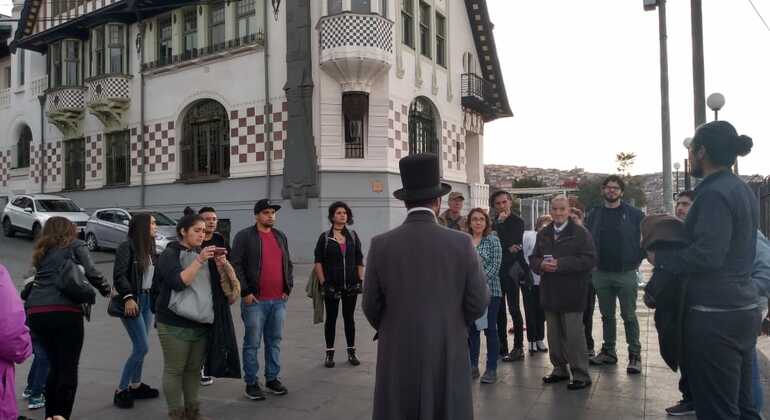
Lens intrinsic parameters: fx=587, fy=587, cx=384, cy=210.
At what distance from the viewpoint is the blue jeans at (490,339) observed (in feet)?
20.0

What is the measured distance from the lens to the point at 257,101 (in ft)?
62.6

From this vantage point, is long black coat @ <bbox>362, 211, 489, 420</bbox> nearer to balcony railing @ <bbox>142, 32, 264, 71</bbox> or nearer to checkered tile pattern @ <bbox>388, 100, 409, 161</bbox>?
checkered tile pattern @ <bbox>388, 100, 409, 161</bbox>

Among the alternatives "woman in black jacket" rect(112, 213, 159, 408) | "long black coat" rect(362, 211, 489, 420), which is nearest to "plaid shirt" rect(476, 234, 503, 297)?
"long black coat" rect(362, 211, 489, 420)

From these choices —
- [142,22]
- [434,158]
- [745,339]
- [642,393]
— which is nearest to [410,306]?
[434,158]

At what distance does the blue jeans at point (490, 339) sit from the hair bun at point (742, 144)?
2884mm

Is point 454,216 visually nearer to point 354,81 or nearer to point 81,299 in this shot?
point 81,299

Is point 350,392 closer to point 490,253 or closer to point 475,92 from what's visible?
point 490,253

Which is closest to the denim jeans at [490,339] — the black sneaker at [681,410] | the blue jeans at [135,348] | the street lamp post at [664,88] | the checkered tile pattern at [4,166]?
the black sneaker at [681,410]

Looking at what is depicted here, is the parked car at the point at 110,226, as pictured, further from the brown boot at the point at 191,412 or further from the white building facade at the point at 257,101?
the brown boot at the point at 191,412

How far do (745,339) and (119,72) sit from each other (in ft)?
77.1

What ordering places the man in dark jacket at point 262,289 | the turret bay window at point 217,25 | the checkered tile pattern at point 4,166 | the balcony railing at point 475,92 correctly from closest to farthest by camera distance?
the man in dark jacket at point 262,289
the turret bay window at point 217,25
the balcony railing at point 475,92
the checkered tile pattern at point 4,166

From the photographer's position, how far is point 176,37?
2117 cm

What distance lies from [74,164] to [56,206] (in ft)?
13.5

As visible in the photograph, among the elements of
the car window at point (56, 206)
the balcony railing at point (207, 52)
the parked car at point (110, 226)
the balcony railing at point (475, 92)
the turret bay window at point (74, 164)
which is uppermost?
the balcony railing at point (207, 52)
